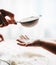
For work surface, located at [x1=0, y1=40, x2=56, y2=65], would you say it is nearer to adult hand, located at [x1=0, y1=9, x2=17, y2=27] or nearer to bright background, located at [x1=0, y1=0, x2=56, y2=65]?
bright background, located at [x1=0, y1=0, x2=56, y2=65]

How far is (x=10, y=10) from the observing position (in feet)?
4.55

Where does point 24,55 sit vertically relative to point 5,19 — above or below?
below

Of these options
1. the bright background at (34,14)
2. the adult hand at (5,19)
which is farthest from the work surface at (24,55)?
the adult hand at (5,19)

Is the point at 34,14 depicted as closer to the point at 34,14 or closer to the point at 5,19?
the point at 34,14

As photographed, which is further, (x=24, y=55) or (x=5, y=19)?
(x=5, y=19)

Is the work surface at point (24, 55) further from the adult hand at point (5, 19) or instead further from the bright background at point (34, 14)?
the adult hand at point (5, 19)

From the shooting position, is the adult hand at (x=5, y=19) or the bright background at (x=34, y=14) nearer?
the bright background at (x=34, y=14)

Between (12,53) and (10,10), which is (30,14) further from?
(12,53)

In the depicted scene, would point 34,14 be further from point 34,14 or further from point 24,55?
point 24,55

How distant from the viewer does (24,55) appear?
1.26 meters

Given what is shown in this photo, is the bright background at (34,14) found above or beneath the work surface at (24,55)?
above

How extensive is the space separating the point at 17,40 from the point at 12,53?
4.5 inches

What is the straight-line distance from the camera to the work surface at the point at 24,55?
119 centimetres

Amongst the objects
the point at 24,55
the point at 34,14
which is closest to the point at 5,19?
the point at 34,14
